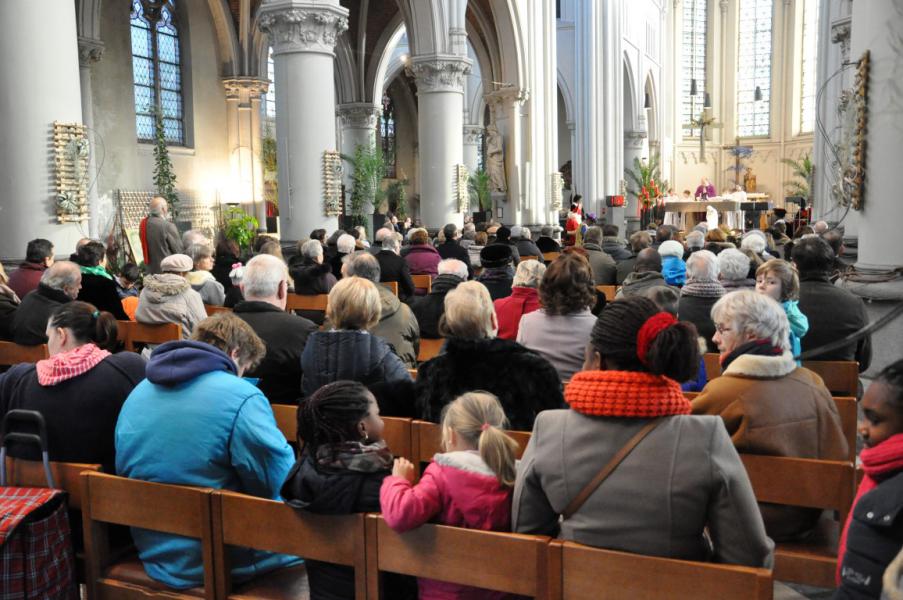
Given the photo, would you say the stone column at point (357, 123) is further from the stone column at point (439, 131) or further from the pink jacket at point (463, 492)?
the pink jacket at point (463, 492)

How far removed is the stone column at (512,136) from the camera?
67.6ft

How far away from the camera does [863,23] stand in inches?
249

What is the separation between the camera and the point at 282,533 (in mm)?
2748

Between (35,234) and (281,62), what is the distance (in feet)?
16.6

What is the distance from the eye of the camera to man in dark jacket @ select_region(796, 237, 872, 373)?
18.3 feet

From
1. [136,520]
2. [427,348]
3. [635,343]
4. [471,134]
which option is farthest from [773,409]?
[471,134]

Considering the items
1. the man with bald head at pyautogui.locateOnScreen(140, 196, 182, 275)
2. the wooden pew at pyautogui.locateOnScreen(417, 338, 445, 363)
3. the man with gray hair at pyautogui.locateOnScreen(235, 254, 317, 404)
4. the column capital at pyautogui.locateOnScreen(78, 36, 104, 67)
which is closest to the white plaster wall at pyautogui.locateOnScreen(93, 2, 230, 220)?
the column capital at pyautogui.locateOnScreen(78, 36, 104, 67)

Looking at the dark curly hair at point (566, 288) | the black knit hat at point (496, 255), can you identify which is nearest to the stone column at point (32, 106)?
the black knit hat at point (496, 255)

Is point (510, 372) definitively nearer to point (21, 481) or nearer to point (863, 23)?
point (21, 481)

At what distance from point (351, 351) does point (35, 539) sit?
1609 mm

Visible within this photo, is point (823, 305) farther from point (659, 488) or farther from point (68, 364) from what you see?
point (68, 364)

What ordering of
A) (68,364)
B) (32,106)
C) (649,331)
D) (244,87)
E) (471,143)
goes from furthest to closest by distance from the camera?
(471,143)
(244,87)
(32,106)
(68,364)
(649,331)

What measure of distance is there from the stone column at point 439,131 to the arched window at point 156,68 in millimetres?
6718

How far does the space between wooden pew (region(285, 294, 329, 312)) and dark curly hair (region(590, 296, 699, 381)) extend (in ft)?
18.5
